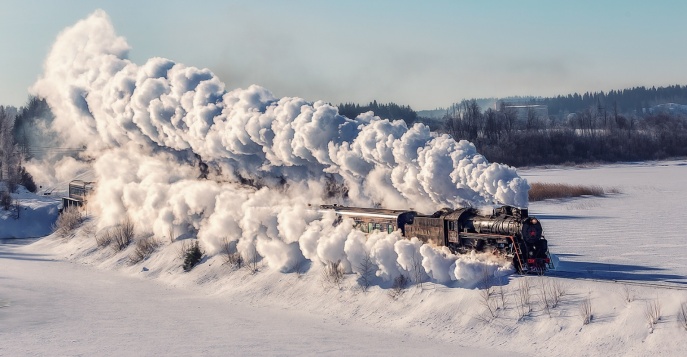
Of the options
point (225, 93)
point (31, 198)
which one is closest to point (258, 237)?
point (225, 93)

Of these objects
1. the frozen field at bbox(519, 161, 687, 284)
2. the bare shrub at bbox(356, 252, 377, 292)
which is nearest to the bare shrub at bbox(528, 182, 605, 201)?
the frozen field at bbox(519, 161, 687, 284)

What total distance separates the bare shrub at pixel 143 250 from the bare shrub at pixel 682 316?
36.4 m

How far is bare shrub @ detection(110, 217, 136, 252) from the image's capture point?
57.6 m

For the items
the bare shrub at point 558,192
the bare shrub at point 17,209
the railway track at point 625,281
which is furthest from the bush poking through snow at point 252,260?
the bare shrub at point 558,192

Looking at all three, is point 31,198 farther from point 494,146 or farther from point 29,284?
point 494,146

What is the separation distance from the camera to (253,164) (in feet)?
156

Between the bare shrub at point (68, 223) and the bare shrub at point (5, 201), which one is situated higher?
the bare shrub at point (5, 201)

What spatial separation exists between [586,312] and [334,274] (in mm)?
13997

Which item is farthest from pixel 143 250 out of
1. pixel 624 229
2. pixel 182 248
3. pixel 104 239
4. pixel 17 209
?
pixel 624 229

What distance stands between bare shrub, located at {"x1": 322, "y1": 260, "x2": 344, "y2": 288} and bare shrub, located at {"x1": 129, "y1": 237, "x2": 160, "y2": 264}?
18.7 m

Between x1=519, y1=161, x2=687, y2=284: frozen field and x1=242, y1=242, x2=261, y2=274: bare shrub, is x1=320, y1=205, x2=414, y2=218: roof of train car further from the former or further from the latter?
x1=519, y1=161, x2=687, y2=284: frozen field

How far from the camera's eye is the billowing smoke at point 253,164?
36.5 metres

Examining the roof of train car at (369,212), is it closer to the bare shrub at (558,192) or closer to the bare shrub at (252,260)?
the bare shrub at (252,260)

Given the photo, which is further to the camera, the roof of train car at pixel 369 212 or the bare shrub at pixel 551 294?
the roof of train car at pixel 369 212
